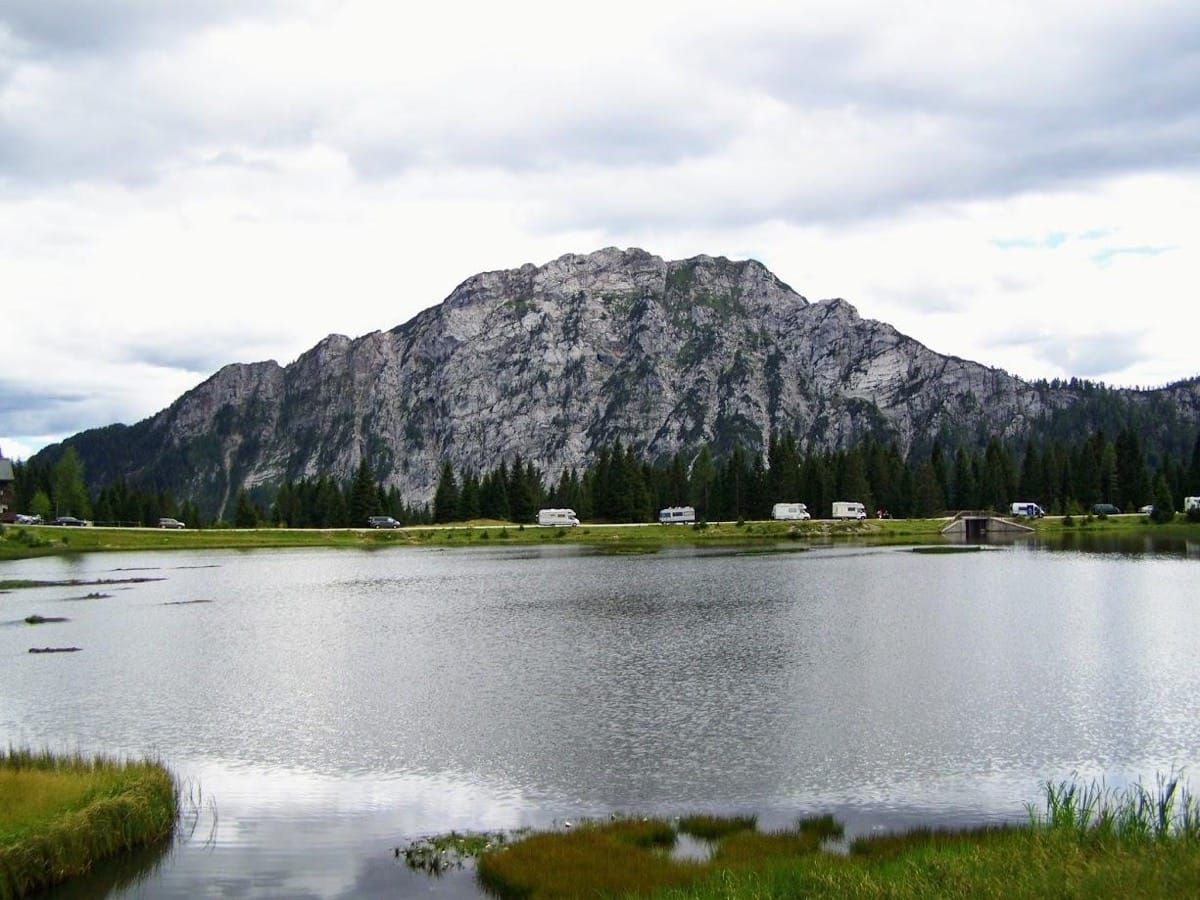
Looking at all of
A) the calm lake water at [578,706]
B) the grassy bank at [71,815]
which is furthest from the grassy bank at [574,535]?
the grassy bank at [71,815]

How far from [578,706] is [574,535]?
468ft

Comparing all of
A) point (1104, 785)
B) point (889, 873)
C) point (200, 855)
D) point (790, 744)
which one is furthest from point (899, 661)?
point (200, 855)

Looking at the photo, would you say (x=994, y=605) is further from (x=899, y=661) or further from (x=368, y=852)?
(x=368, y=852)

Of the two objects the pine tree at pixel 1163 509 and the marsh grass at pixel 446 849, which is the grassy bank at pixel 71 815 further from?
the pine tree at pixel 1163 509

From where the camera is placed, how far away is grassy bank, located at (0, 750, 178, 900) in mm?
21703

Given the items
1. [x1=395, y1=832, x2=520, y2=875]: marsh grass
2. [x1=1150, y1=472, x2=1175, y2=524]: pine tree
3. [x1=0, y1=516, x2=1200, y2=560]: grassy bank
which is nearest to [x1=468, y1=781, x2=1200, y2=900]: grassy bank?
[x1=395, y1=832, x2=520, y2=875]: marsh grass

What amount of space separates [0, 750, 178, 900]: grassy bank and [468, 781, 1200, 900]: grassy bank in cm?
→ 901

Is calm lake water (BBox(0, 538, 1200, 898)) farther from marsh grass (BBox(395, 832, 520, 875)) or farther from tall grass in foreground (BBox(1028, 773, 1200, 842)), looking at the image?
tall grass in foreground (BBox(1028, 773, 1200, 842))

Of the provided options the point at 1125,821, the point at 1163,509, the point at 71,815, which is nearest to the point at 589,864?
the point at 1125,821

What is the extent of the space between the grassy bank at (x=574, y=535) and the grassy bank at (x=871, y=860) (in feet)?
422

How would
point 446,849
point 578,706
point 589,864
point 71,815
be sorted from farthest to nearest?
point 578,706 → point 446,849 → point 71,815 → point 589,864

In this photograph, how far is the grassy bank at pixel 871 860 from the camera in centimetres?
1622

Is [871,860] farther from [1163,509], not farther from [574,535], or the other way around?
[1163,509]

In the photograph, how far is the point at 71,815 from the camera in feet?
76.7
